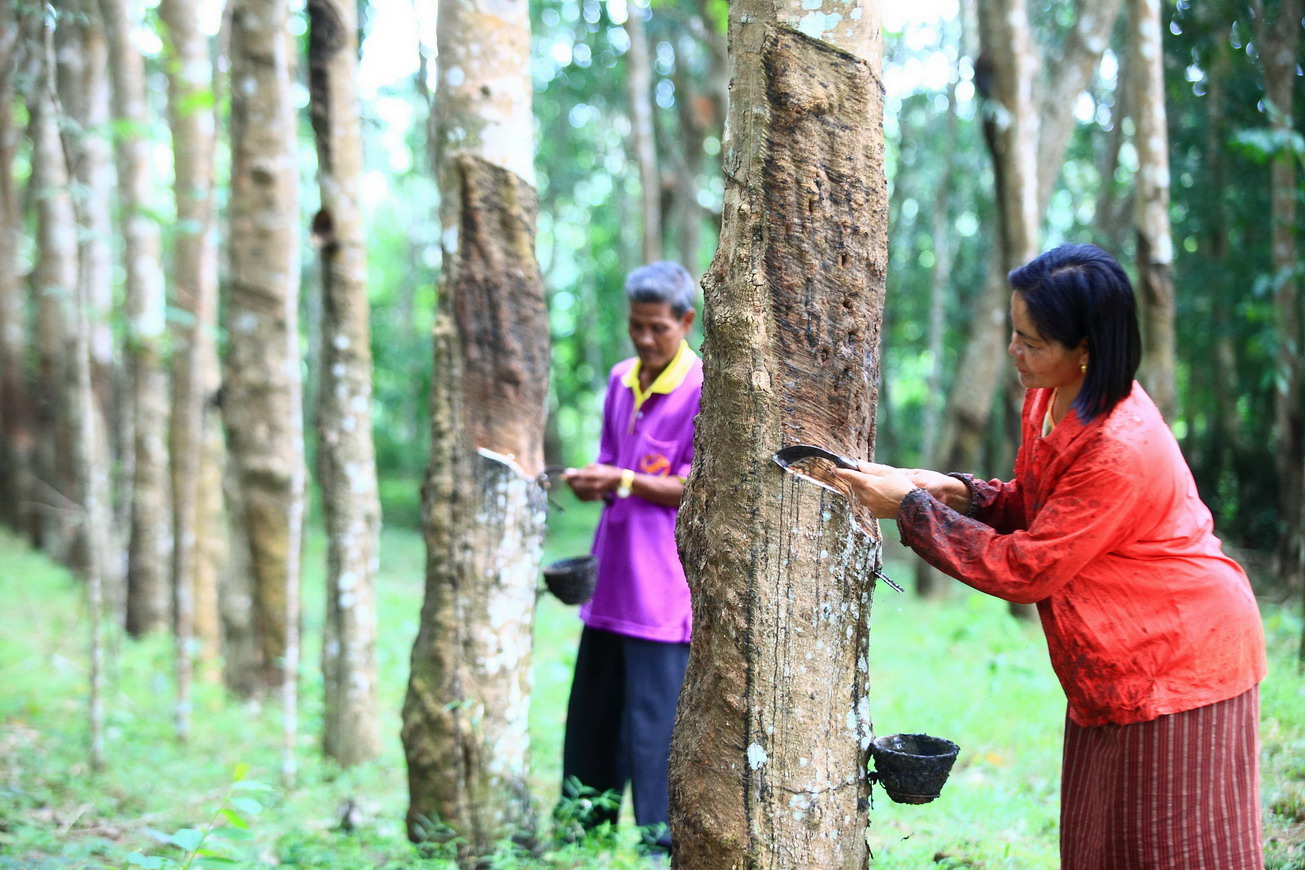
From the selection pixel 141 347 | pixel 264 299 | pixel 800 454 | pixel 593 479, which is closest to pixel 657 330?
pixel 593 479

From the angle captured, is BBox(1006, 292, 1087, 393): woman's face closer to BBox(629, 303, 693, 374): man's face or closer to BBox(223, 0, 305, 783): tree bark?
BBox(629, 303, 693, 374): man's face

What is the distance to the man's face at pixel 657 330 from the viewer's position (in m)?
3.56

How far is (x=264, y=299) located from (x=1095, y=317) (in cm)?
498

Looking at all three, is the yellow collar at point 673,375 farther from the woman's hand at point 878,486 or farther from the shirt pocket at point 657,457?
the woman's hand at point 878,486

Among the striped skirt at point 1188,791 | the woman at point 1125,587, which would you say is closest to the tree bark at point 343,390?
the woman at point 1125,587

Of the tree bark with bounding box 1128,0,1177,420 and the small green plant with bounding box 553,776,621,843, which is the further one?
the tree bark with bounding box 1128,0,1177,420

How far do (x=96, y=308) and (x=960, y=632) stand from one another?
25.1 feet

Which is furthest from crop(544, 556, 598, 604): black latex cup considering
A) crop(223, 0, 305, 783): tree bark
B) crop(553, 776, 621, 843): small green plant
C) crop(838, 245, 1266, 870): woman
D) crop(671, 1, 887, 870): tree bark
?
crop(223, 0, 305, 783): tree bark

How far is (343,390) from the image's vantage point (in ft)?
16.4

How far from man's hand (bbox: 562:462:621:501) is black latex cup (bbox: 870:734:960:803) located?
1518 millimetres

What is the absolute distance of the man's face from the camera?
3.56 meters

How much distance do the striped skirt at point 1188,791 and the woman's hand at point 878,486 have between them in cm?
65

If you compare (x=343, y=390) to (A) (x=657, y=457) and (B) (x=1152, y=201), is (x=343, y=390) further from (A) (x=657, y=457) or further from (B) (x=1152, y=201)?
(B) (x=1152, y=201)

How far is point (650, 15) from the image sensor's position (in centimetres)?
1221
